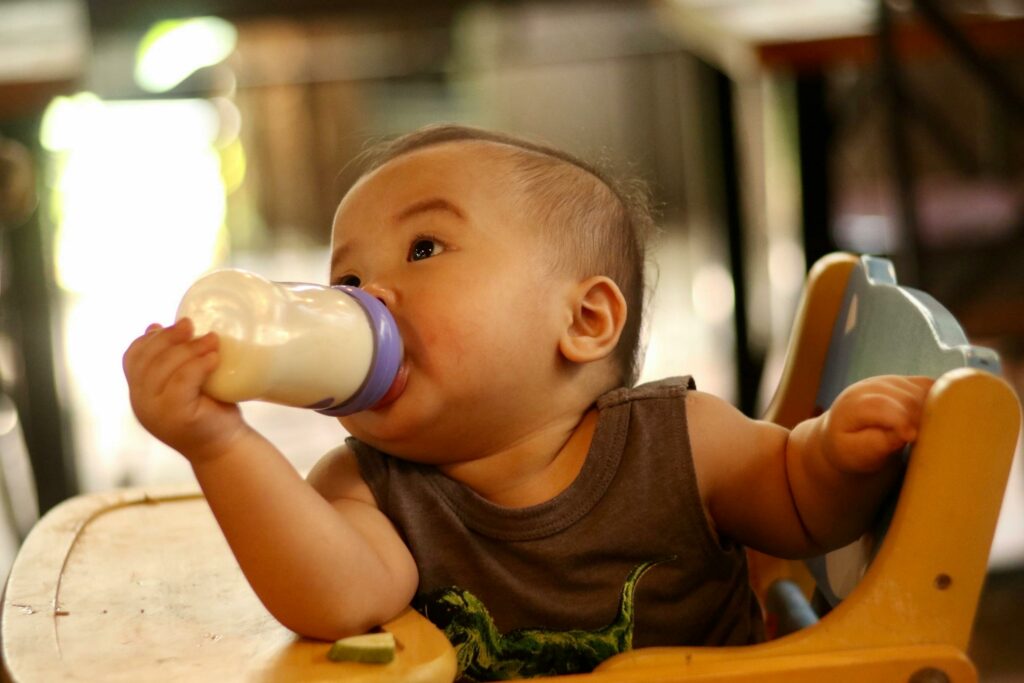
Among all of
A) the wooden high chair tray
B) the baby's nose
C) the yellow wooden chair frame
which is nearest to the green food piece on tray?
the wooden high chair tray

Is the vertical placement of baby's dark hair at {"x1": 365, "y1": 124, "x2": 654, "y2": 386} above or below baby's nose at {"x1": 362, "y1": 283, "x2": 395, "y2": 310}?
above

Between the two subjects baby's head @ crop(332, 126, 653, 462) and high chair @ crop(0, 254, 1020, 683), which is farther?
baby's head @ crop(332, 126, 653, 462)

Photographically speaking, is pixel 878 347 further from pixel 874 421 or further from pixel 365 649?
pixel 365 649

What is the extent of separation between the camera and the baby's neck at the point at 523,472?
82cm

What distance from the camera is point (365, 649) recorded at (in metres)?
0.62

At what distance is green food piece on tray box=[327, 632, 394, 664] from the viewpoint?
2.02ft

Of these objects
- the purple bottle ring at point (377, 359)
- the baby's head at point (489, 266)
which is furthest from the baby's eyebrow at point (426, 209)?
the purple bottle ring at point (377, 359)

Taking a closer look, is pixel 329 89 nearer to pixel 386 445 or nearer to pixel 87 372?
pixel 87 372

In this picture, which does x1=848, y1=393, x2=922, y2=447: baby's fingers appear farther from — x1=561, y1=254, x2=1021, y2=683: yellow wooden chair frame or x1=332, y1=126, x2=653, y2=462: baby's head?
x1=332, y1=126, x2=653, y2=462: baby's head

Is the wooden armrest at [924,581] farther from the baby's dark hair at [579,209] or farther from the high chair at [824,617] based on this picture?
the baby's dark hair at [579,209]

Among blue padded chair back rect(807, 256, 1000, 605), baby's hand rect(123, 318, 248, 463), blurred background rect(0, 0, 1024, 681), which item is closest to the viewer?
baby's hand rect(123, 318, 248, 463)

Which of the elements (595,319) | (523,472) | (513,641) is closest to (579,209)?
(595,319)

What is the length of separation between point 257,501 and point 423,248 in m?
0.22

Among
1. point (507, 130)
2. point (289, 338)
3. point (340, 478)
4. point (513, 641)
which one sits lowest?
point (513, 641)
